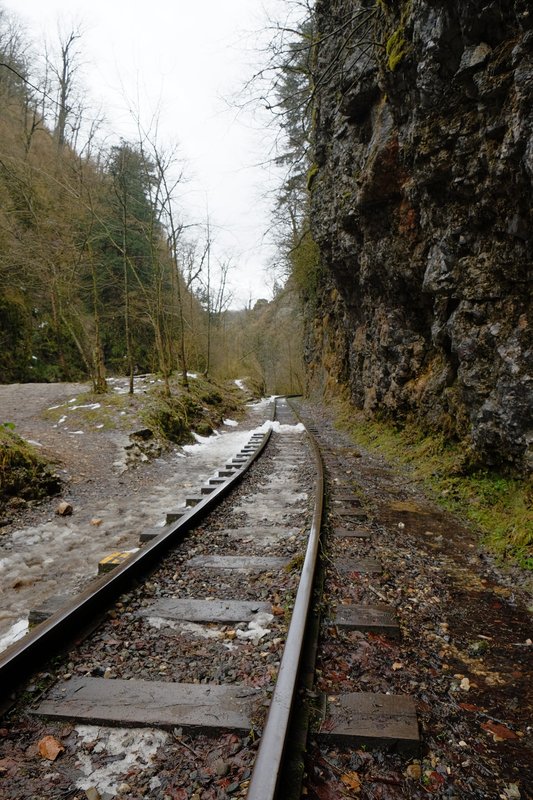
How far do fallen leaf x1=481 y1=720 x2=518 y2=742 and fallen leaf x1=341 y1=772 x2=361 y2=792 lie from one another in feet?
2.49

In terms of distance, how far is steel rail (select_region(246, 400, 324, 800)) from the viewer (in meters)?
1.42

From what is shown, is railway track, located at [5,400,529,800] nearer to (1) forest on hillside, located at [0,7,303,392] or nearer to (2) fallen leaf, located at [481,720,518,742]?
(2) fallen leaf, located at [481,720,518,742]

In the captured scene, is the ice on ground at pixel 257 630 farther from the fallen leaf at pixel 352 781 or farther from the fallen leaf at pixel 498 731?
the fallen leaf at pixel 498 731

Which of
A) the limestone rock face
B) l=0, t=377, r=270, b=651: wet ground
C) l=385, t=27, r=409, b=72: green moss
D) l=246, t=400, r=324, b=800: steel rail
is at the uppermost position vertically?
l=385, t=27, r=409, b=72: green moss

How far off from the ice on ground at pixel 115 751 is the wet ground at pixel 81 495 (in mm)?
1338

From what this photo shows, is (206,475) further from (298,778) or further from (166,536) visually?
(298,778)

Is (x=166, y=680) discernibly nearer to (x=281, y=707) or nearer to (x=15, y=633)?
(x=281, y=707)

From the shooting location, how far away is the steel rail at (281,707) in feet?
4.65

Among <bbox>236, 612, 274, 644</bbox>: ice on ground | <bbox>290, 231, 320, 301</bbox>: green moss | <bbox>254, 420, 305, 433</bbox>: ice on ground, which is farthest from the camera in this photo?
<bbox>290, 231, 320, 301</bbox>: green moss

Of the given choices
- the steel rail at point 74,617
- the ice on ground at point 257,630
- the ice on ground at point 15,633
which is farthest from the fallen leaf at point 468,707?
the ice on ground at point 15,633

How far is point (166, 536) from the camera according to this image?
12.7 ft

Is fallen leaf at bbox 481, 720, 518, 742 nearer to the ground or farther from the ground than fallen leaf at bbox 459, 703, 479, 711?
farther from the ground

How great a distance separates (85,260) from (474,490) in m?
16.6

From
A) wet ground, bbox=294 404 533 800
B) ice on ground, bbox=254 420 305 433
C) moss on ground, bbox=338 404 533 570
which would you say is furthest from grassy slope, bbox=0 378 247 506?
moss on ground, bbox=338 404 533 570
